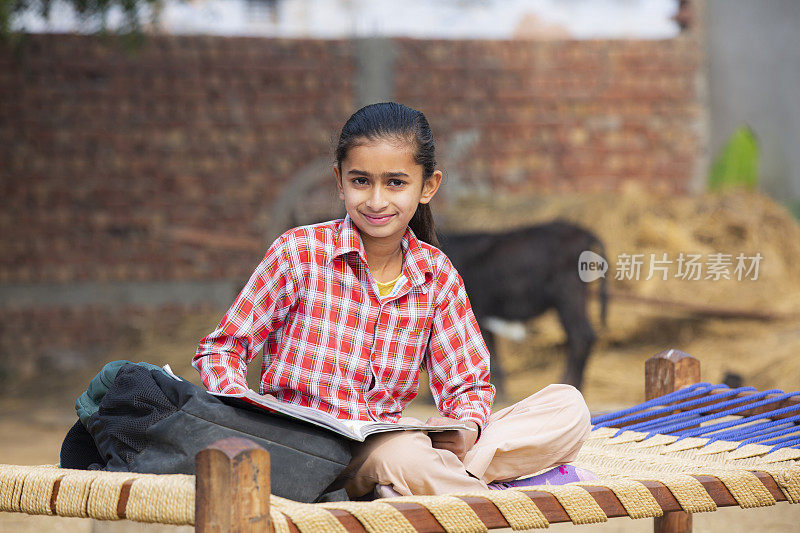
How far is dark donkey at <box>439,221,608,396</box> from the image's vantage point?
4.94 m

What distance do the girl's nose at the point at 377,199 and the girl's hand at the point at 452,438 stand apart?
1.31 ft

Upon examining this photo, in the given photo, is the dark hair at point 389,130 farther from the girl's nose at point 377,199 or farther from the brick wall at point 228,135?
the brick wall at point 228,135

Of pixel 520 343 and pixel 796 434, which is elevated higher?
pixel 796 434

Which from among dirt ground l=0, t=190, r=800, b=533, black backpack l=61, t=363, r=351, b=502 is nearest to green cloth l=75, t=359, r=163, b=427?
black backpack l=61, t=363, r=351, b=502

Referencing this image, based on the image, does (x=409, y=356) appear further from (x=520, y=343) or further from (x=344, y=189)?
(x=520, y=343)

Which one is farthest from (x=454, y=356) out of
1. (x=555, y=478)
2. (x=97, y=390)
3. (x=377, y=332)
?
(x=97, y=390)

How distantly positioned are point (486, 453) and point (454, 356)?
21cm

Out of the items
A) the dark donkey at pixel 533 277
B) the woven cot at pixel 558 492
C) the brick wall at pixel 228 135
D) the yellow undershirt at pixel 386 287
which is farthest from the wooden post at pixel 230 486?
the brick wall at pixel 228 135

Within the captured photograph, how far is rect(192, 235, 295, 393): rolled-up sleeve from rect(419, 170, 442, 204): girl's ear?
29 centimetres

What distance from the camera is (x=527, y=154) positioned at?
6438mm

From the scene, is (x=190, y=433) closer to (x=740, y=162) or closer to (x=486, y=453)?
(x=486, y=453)

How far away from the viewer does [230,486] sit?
1257 mm

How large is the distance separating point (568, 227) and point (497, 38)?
206 centimetres

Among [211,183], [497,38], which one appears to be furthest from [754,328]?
[211,183]
